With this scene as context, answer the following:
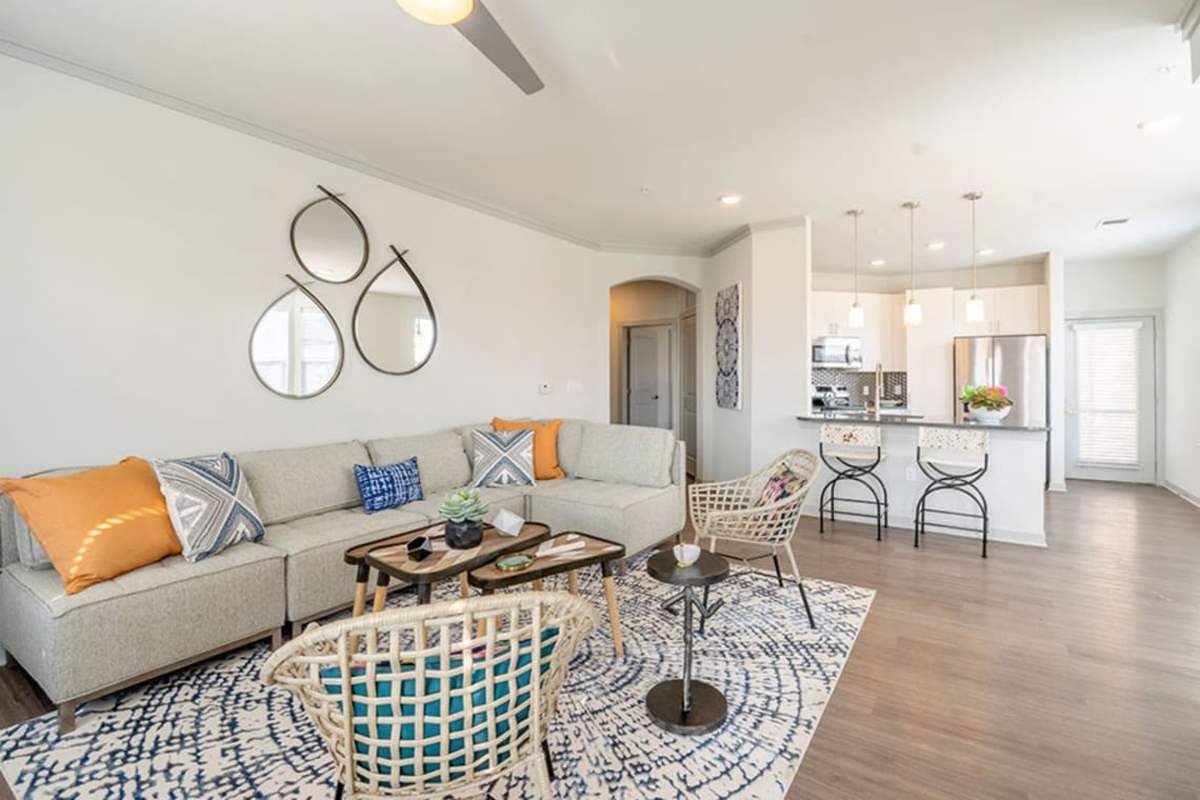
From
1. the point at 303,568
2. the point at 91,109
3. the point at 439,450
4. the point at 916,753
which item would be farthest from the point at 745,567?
the point at 91,109

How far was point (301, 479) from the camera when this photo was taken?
126 inches

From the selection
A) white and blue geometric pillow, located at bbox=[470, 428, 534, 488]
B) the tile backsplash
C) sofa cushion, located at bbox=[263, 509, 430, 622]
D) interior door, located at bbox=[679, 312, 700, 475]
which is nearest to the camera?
sofa cushion, located at bbox=[263, 509, 430, 622]

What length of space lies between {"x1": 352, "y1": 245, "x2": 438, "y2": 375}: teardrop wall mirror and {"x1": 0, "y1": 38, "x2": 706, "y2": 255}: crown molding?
21.6 inches

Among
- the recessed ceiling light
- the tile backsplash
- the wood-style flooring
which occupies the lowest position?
the wood-style flooring

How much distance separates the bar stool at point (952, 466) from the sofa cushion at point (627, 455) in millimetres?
2102

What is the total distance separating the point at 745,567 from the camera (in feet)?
12.3

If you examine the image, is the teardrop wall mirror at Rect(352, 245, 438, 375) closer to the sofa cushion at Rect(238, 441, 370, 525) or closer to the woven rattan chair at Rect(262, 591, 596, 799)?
the sofa cushion at Rect(238, 441, 370, 525)

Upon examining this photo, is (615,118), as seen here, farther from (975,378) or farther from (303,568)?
(975,378)

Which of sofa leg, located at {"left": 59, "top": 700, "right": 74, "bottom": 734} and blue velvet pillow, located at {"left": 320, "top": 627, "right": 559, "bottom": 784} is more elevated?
blue velvet pillow, located at {"left": 320, "top": 627, "right": 559, "bottom": 784}

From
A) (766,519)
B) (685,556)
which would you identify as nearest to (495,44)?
(685,556)

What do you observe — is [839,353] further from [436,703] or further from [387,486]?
[436,703]

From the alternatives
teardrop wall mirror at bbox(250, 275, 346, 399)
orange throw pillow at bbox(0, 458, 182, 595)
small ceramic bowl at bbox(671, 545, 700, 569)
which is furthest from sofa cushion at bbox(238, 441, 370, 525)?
small ceramic bowl at bbox(671, 545, 700, 569)

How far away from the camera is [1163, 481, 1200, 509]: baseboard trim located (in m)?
5.60

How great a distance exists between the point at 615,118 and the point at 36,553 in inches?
132
